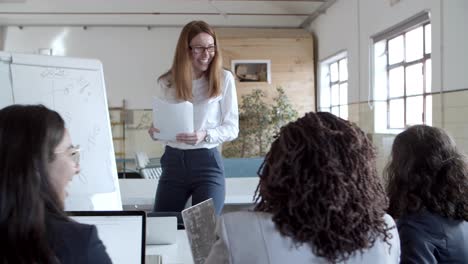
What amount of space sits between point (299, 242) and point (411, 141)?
0.72m

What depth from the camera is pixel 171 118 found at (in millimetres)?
2039

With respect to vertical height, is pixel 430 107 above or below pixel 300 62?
below

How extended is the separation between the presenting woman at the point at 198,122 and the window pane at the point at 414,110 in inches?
125

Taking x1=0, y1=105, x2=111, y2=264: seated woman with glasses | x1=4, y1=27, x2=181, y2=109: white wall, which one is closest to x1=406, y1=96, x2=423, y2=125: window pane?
x1=0, y1=105, x2=111, y2=264: seated woman with glasses

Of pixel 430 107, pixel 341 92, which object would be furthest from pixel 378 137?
pixel 341 92

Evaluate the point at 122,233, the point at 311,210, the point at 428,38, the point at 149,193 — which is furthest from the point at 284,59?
the point at 311,210

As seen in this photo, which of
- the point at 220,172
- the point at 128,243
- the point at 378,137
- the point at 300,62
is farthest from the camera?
the point at 300,62

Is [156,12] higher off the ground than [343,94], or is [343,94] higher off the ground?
[156,12]

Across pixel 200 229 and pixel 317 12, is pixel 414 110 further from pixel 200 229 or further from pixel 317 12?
pixel 200 229

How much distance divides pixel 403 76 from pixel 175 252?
4.40m

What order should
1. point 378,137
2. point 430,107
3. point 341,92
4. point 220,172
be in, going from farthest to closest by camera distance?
1. point 341,92
2. point 378,137
3. point 430,107
4. point 220,172

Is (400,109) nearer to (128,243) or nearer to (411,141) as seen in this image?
(411,141)

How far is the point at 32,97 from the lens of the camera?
1.70 meters

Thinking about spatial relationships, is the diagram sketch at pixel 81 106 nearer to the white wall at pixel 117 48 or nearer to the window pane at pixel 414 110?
the window pane at pixel 414 110
